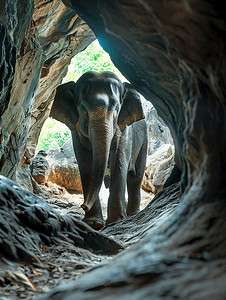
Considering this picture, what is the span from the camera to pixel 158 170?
7.72 m

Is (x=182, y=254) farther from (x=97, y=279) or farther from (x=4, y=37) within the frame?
(x=4, y=37)

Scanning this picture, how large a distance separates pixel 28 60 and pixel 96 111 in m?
1.14

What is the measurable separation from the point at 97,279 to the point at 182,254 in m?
0.31

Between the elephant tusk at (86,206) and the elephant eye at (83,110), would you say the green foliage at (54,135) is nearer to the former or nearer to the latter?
the elephant eye at (83,110)

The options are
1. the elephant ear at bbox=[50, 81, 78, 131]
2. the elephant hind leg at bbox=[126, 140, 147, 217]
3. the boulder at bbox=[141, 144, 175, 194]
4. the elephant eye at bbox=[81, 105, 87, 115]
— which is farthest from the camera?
the boulder at bbox=[141, 144, 175, 194]

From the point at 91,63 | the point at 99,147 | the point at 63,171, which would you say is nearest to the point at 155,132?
the point at 63,171

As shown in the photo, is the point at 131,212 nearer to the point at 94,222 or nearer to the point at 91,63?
the point at 94,222

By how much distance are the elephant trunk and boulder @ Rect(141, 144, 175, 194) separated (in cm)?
372

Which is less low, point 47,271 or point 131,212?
point 47,271

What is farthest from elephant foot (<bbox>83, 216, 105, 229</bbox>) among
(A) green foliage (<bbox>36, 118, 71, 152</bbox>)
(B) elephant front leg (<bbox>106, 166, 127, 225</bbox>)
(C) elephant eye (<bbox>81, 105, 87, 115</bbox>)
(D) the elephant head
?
(A) green foliage (<bbox>36, 118, 71, 152</bbox>)

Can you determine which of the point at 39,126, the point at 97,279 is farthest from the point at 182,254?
the point at 39,126

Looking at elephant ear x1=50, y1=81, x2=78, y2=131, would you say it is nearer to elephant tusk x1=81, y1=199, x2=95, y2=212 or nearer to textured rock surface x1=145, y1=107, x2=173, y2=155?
elephant tusk x1=81, y1=199, x2=95, y2=212

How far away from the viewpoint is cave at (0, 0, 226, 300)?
810 millimetres

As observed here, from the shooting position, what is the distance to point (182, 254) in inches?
34.8
